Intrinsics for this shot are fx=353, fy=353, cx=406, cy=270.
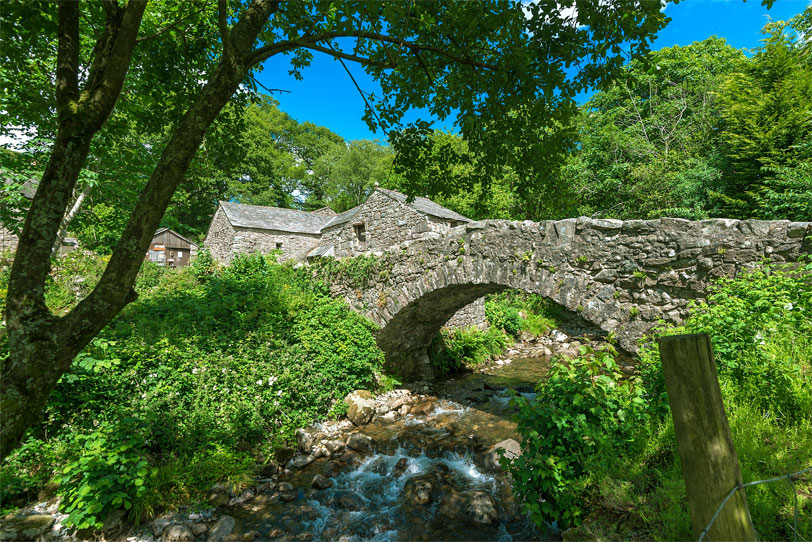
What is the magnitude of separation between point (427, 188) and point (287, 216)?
17873 millimetres

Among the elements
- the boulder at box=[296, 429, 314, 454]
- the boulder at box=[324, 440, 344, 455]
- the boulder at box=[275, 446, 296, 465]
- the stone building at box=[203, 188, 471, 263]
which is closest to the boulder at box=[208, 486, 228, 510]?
the boulder at box=[275, 446, 296, 465]

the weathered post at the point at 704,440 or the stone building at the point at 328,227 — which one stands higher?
the stone building at the point at 328,227

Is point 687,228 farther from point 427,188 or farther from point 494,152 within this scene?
point 427,188

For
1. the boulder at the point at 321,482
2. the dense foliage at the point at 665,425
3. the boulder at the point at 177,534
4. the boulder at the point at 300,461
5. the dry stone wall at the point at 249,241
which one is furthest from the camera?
the dry stone wall at the point at 249,241

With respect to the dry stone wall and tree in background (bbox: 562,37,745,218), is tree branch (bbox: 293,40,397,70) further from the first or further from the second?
the dry stone wall

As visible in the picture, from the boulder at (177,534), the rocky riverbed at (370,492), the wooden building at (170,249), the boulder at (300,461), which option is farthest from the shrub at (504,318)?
the wooden building at (170,249)

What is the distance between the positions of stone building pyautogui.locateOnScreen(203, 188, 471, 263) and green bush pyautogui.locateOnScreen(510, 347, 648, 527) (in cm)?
821

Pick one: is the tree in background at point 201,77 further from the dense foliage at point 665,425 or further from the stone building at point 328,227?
the stone building at point 328,227

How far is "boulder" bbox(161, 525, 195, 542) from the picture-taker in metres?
4.10

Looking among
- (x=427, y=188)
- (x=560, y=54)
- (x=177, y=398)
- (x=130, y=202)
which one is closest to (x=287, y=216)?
(x=130, y=202)

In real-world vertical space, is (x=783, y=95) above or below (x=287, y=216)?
below

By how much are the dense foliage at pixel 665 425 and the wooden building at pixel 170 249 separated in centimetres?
2176

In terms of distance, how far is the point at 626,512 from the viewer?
2.82 m

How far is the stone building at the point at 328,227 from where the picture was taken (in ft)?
45.4
